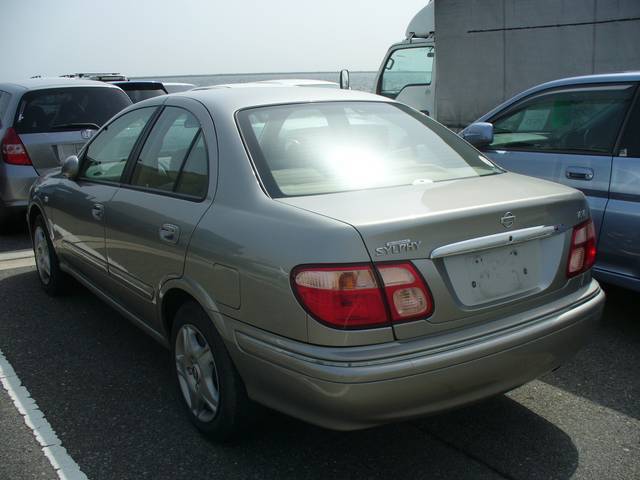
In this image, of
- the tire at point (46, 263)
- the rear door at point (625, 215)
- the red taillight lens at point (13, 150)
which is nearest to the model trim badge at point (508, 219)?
the rear door at point (625, 215)

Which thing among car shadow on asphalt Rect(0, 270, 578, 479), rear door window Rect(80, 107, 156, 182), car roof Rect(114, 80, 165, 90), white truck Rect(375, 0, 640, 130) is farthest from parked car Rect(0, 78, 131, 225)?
white truck Rect(375, 0, 640, 130)

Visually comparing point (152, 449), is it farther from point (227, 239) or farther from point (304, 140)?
point (304, 140)

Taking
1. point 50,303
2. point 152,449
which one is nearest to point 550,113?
point 152,449

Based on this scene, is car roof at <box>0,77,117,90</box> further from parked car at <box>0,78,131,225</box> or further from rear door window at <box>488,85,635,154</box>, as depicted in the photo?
rear door window at <box>488,85,635,154</box>

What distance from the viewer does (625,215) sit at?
4207 millimetres

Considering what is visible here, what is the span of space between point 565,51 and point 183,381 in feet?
33.2

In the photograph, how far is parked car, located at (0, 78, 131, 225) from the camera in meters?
7.43

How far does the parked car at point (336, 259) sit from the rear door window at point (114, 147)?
0.16 meters

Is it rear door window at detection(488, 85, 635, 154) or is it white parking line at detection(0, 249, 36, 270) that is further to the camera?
white parking line at detection(0, 249, 36, 270)

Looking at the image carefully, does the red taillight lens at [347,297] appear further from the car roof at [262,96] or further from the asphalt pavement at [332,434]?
the car roof at [262,96]

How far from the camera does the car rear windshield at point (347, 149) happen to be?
120 inches

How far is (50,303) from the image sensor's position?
5289 millimetres

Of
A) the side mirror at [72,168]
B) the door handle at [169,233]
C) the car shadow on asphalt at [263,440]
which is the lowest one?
the car shadow on asphalt at [263,440]

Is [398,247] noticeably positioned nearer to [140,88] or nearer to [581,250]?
[581,250]
